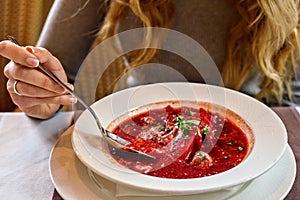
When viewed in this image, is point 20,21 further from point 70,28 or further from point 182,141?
point 182,141

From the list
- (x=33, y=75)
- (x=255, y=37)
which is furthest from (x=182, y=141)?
(x=255, y=37)

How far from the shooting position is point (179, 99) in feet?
3.99

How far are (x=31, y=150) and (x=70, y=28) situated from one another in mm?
693

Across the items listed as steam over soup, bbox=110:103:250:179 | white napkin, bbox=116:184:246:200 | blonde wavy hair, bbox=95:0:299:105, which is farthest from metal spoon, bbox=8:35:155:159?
blonde wavy hair, bbox=95:0:299:105

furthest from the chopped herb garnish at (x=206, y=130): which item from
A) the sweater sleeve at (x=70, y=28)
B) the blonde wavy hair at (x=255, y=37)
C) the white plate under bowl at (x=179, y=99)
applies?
the sweater sleeve at (x=70, y=28)

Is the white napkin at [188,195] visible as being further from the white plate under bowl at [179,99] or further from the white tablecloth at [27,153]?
the white tablecloth at [27,153]

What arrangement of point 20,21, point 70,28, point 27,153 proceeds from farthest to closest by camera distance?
point 20,21 < point 70,28 < point 27,153

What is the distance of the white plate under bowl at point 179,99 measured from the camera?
0.80 meters

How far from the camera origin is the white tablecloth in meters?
0.93

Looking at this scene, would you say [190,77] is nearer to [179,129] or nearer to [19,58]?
[179,129]

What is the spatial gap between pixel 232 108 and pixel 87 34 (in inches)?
31.3

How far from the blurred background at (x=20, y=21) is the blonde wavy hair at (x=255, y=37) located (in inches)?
24.6

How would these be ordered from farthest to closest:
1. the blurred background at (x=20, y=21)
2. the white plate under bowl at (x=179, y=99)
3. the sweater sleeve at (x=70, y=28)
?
the blurred background at (x=20, y=21) → the sweater sleeve at (x=70, y=28) → the white plate under bowl at (x=179, y=99)

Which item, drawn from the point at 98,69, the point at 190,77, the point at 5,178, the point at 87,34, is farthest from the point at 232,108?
the point at 98,69
